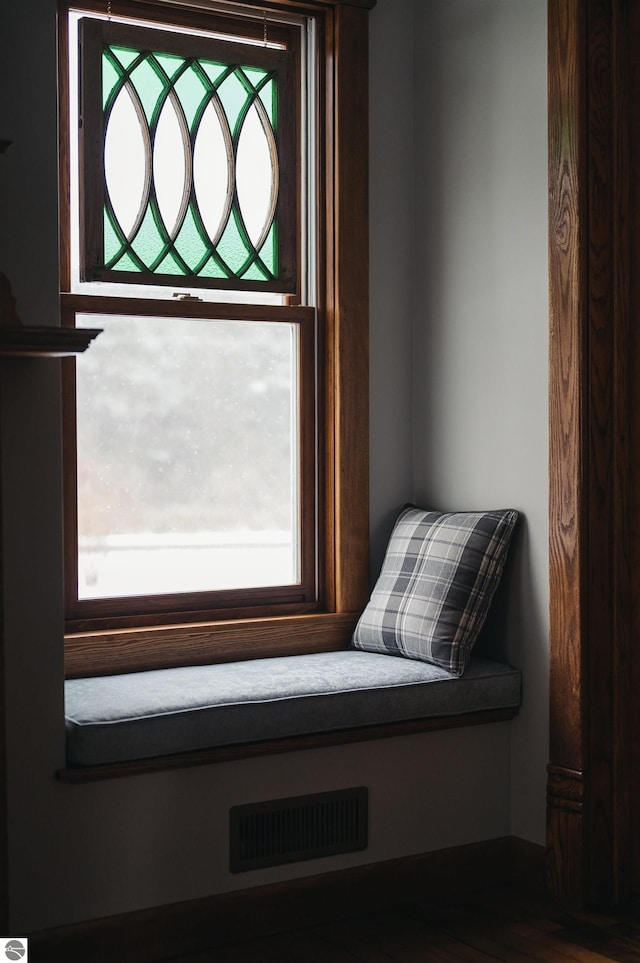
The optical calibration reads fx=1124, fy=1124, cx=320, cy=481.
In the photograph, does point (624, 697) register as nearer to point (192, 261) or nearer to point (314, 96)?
point (192, 261)

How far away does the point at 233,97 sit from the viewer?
11.5 ft

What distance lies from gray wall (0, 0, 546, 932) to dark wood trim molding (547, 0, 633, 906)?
0.13 m

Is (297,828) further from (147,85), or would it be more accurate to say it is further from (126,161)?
(147,85)

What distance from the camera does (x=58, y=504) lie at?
105 inches

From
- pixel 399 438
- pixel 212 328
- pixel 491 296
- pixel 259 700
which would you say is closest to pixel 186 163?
pixel 212 328

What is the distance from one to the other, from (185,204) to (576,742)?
1948mm

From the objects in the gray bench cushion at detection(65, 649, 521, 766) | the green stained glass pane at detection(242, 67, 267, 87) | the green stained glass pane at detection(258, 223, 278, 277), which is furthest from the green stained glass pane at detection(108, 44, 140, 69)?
the gray bench cushion at detection(65, 649, 521, 766)

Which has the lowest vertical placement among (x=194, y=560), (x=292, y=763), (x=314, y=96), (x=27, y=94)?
(x=292, y=763)

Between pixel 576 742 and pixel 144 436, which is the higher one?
pixel 144 436

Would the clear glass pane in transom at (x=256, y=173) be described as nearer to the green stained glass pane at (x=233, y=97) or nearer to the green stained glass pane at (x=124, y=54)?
the green stained glass pane at (x=233, y=97)

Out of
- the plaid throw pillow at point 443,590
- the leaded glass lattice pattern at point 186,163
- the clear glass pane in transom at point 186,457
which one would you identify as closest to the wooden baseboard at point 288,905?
the plaid throw pillow at point 443,590

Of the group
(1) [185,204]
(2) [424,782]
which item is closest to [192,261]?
(1) [185,204]

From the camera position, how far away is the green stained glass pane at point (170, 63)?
11.2 feet

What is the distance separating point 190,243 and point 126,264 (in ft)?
0.71
